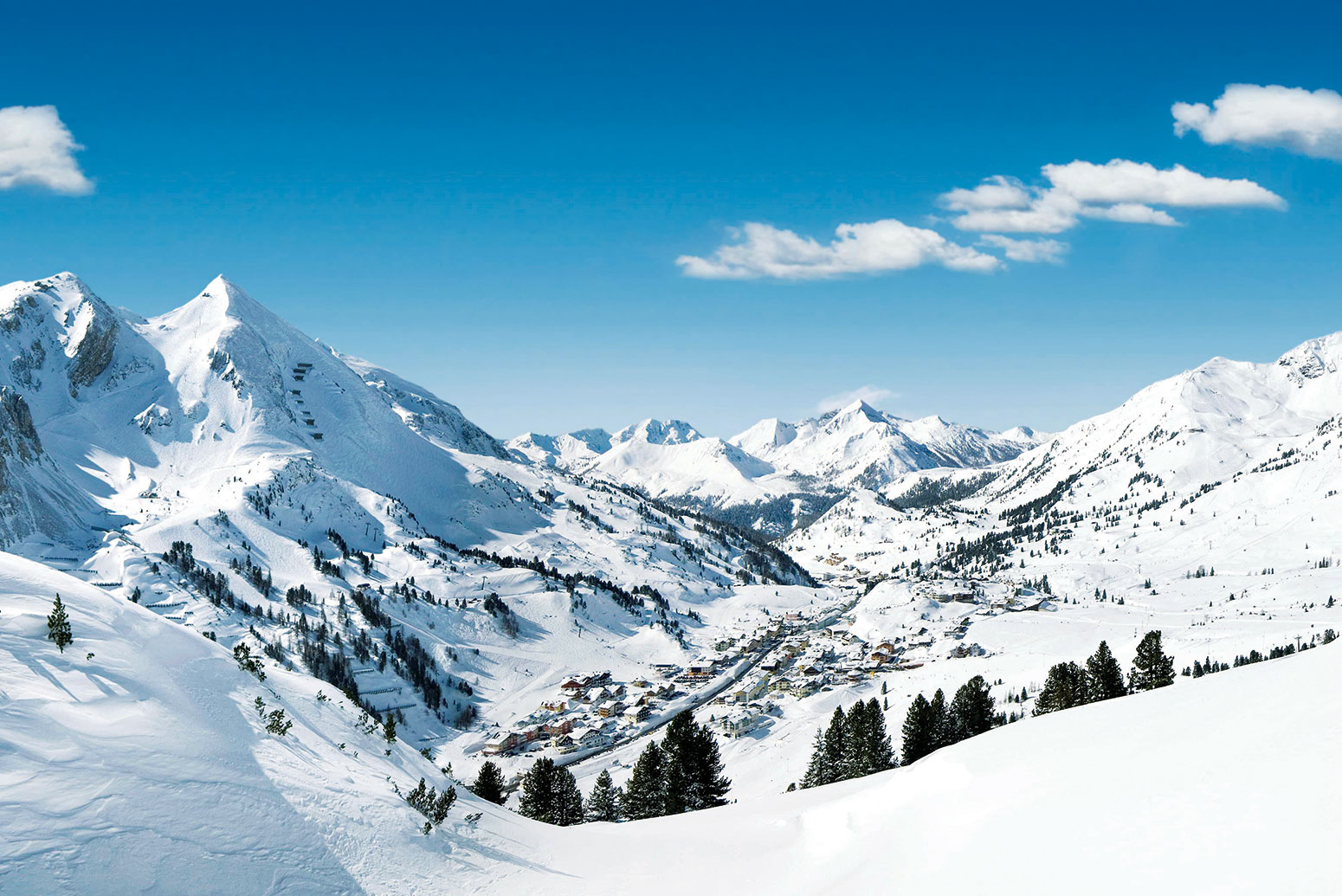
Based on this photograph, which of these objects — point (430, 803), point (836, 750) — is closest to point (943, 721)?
point (836, 750)

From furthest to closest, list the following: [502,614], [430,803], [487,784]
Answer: [502,614]
[487,784]
[430,803]

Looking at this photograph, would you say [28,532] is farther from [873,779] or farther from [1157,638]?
Result: [1157,638]

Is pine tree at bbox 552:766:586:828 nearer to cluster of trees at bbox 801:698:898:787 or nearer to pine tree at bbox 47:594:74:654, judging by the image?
cluster of trees at bbox 801:698:898:787

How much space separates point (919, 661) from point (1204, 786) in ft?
463

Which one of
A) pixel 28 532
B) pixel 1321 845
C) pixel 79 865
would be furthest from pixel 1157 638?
pixel 28 532

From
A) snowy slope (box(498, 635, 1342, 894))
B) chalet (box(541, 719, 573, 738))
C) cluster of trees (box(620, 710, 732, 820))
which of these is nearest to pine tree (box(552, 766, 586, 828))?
cluster of trees (box(620, 710, 732, 820))

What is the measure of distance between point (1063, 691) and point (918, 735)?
15.6 metres

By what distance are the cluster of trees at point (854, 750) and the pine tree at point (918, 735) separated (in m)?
1.49

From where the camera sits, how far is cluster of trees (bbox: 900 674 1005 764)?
5653 cm

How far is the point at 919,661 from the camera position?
147250mm

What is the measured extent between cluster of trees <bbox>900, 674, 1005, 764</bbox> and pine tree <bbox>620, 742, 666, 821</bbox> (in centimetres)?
2122

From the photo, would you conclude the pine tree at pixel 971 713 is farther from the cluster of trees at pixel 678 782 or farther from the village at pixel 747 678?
the village at pixel 747 678

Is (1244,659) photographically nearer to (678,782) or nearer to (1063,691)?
(1063,691)

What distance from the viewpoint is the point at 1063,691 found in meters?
61.2
